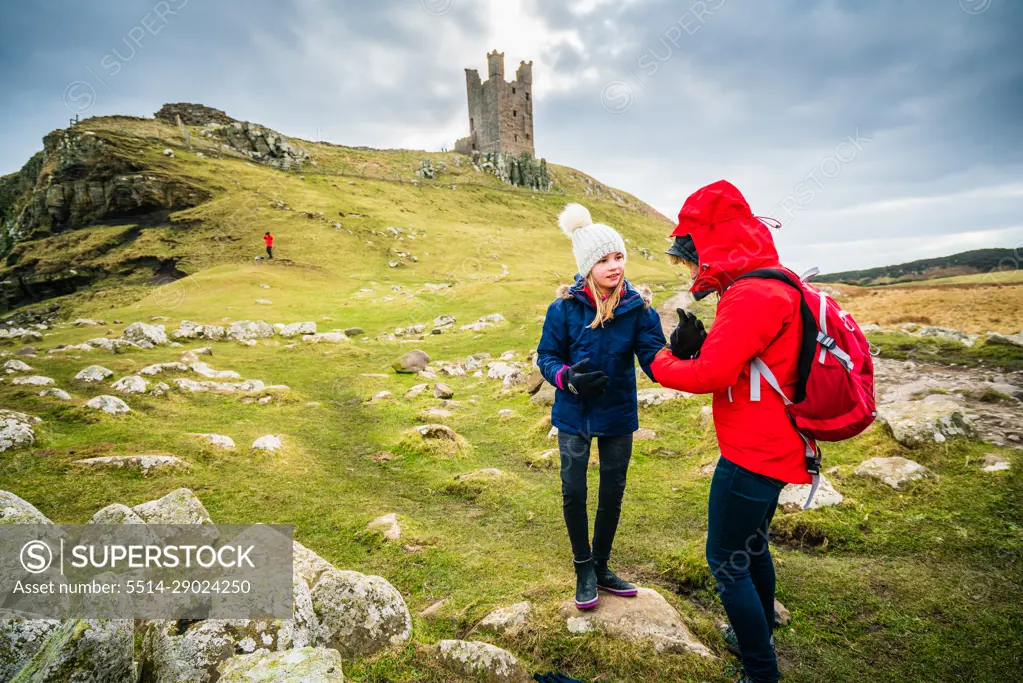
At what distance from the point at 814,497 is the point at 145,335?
2184 cm

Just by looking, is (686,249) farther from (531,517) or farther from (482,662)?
(531,517)

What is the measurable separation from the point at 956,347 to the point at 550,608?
697 inches

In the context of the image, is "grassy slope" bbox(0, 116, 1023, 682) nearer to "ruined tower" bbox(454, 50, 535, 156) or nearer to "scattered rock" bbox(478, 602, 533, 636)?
"scattered rock" bbox(478, 602, 533, 636)

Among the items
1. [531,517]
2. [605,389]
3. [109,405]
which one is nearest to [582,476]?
[605,389]

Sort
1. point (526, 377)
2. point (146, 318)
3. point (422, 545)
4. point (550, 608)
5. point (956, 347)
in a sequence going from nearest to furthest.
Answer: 1. point (550, 608)
2. point (422, 545)
3. point (526, 377)
4. point (956, 347)
5. point (146, 318)

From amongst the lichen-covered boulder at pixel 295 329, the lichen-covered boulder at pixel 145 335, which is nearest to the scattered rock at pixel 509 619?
the lichen-covered boulder at pixel 145 335

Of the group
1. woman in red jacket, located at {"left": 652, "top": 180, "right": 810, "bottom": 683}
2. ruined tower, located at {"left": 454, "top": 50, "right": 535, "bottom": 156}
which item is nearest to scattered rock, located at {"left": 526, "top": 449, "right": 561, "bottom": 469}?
woman in red jacket, located at {"left": 652, "top": 180, "right": 810, "bottom": 683}

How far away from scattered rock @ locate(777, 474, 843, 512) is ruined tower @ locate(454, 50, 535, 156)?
359 ft

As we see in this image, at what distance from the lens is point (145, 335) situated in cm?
1797

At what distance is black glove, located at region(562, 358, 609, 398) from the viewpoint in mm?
3842

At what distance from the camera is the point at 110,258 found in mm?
41531

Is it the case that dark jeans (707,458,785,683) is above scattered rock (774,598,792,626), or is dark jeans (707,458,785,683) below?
above

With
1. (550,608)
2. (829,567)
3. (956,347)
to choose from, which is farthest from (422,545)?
(956,347)

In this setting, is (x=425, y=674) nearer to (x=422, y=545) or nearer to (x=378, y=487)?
(x=422, y=545)
